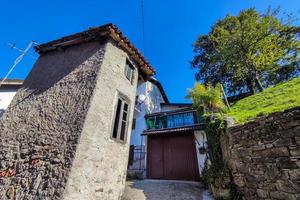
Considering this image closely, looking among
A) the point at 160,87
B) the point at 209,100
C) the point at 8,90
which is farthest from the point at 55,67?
the point at 160,87

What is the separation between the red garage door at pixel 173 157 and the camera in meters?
9.67

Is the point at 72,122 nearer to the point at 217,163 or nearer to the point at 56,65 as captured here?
the point at 56,65

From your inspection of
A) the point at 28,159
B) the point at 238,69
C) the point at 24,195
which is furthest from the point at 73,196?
the point at 238,69

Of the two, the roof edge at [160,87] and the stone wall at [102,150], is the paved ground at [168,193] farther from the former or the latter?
the roof edge at [160,87]

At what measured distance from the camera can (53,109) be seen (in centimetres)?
534

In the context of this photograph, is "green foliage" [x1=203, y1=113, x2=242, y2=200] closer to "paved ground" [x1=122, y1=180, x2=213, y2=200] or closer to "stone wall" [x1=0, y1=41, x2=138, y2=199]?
"paved ground" [x1=122, y1=180, x2=213, y2=200]

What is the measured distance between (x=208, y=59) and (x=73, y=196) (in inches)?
711

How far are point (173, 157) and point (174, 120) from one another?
2.54m

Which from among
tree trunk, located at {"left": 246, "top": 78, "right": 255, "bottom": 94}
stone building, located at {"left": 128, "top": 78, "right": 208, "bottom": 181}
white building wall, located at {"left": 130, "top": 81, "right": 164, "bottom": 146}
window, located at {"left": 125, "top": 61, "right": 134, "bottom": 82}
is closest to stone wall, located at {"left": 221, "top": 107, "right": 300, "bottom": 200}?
stone building, located at {"left": 128, "top": 78, "right": 208, "bottom": 181}

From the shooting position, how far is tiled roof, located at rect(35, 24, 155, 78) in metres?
6.46

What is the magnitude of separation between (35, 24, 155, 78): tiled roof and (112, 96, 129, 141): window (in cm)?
252

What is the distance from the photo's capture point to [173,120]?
11.6 meters

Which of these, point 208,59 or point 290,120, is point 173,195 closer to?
point 290,120

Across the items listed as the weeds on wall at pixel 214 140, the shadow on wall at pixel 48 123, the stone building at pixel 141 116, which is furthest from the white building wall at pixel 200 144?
the shadow on wall at pixel 48 123
